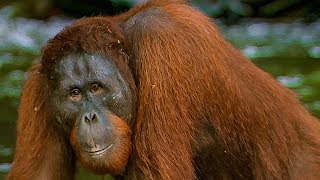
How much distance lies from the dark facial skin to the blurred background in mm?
2465

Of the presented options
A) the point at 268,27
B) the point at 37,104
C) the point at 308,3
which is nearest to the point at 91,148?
the point at 37,104

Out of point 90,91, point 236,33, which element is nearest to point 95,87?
point 90,91

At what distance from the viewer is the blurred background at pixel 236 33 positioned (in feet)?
25.2

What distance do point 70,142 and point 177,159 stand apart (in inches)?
25.3

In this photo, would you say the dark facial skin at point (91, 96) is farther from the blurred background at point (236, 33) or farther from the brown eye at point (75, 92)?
the blurred background at point (236, 33)

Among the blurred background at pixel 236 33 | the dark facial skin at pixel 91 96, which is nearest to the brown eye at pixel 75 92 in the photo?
the dark facial skin at pixel 91 96

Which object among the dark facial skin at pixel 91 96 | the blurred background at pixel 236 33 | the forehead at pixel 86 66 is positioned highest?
the forehead at pixel 86 66

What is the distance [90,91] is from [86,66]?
0.14 meters

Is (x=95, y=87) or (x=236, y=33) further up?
(x=95, y=87)

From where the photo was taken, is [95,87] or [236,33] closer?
[95,87]

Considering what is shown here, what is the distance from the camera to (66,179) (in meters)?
5.03

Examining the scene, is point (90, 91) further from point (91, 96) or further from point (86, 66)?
point (86, 66)

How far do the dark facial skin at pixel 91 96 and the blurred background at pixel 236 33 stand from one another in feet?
8.09

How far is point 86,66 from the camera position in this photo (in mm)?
4582
